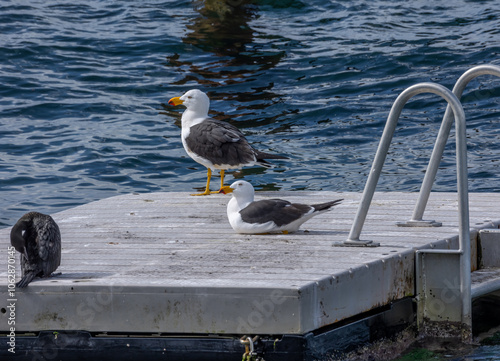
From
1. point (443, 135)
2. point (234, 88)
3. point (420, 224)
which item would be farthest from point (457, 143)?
point (234, 88)

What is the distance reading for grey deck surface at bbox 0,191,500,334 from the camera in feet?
16.2

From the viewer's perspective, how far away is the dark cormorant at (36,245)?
5.27 metres

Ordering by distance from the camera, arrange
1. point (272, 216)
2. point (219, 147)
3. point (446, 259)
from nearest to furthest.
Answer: point (446, 259)
point (272, 216)
point (219, 147)

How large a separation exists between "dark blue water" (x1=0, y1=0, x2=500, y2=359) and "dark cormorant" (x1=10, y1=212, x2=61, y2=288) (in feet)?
18.6

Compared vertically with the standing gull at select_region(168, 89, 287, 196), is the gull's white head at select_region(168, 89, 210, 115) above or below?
above

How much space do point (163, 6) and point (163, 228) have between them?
51.1 ft

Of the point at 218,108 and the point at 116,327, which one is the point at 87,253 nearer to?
the point at 116,327

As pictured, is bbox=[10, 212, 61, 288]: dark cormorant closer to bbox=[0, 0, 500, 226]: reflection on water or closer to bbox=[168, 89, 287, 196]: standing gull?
bbox=[168, 89, 287, 196]: standing gull

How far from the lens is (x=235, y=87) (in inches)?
642

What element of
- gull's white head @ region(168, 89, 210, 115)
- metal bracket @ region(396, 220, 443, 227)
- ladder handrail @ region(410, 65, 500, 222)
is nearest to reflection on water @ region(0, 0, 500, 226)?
gull's white head @ region(168, 89, 210, 115)

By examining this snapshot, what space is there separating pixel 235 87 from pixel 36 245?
36.8 ft

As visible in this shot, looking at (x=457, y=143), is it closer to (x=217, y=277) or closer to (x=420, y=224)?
(x=420, y=224)

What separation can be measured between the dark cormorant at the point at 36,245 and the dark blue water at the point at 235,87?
566cm

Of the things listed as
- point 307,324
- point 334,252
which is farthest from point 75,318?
point 334,252
